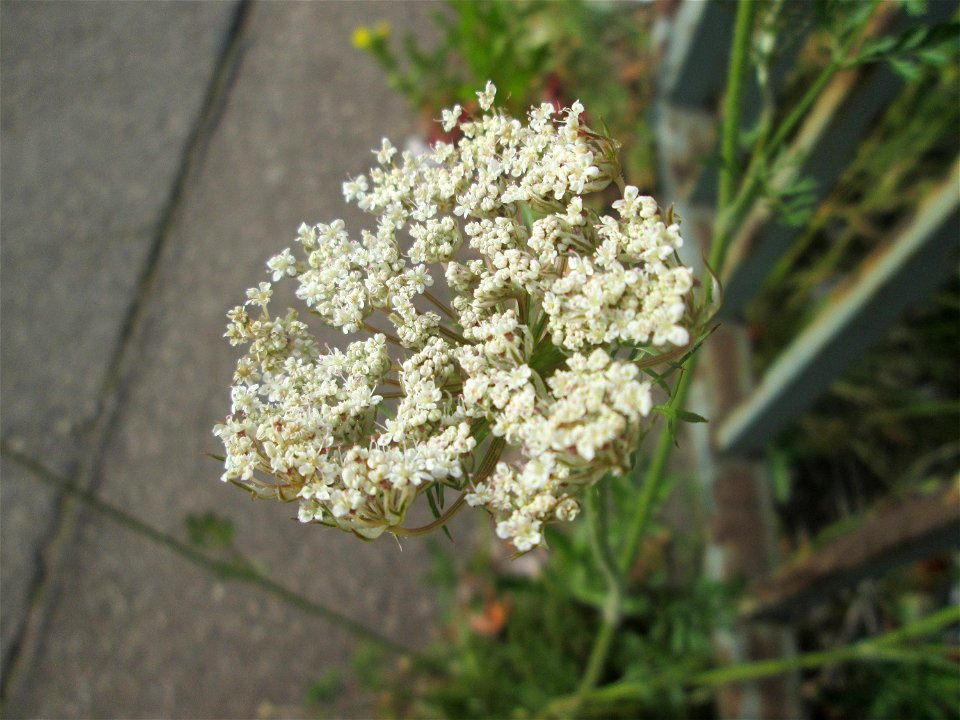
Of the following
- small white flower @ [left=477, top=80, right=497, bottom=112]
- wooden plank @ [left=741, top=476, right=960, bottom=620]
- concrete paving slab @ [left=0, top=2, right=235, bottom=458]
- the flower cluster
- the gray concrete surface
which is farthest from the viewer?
concrete paving slab @ [left=0, top=2, right=235, bottom=458]

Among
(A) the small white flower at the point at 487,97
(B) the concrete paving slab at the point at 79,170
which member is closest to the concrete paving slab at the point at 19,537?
(B) the concrete paving slab at the point at 79,170

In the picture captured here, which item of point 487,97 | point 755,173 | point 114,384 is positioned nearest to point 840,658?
point 755,173

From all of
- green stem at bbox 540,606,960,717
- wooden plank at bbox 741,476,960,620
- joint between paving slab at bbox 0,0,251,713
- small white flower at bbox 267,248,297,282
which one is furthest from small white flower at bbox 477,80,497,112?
joint between paving slab at bbox 0,0,251,713

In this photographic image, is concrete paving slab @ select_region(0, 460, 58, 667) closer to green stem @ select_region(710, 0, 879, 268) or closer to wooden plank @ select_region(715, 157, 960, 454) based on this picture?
wooden plank @ select_region(715, 157, 960, 454)

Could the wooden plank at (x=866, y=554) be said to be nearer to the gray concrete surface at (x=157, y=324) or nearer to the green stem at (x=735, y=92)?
the green stem at (x=735, y=92)

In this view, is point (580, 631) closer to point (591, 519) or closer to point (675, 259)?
point (591, 519)

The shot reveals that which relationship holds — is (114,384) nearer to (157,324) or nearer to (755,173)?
(157,324)

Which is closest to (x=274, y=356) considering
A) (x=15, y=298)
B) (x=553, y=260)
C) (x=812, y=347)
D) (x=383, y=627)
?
(x=553, y=260)

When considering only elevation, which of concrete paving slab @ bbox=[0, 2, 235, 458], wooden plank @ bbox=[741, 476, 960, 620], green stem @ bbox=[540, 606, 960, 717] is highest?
concrete paving slab @ bbox=[0, 2, 235, 458]
